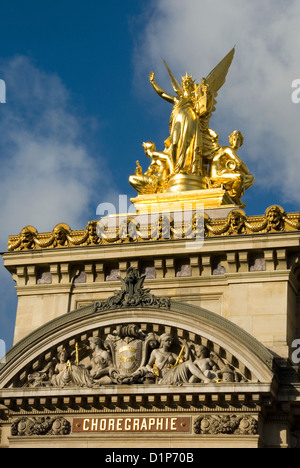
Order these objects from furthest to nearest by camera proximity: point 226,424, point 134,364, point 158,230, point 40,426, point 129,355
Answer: point 158,230 < point 40,426 < point 129,355 < point 134,364 < point 226,424

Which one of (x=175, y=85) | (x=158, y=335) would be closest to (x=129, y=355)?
(x=158, y=335)

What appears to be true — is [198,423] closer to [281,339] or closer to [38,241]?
[281,339]

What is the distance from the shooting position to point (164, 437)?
106 ft

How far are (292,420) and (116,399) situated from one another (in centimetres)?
437

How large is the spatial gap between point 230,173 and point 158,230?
13.4 ft

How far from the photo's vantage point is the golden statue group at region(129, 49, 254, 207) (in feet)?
127

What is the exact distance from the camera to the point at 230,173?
38.6 m

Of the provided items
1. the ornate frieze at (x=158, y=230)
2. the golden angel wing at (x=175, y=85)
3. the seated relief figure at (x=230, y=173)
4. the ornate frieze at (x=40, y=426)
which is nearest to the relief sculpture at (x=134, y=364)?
the ornate frieze at (x=40, y=426)

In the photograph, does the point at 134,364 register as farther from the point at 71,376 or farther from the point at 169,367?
the point at 71,376

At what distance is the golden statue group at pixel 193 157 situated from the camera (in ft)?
127

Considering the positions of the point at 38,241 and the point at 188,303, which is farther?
the point at 38,241

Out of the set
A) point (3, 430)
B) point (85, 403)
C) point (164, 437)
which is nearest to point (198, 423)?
point (164, 437)

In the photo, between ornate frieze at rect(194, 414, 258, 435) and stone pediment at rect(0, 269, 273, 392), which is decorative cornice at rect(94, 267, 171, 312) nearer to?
stone pediment at rect(0, 269, 273, 392)
